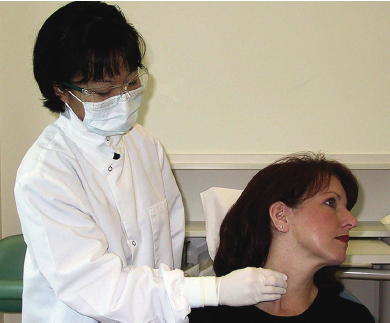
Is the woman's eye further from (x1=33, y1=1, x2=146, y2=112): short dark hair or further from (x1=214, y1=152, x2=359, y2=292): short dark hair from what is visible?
(x1=33, y1=1, x2=146, y2=112): short dark hair

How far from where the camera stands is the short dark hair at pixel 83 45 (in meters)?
1.14

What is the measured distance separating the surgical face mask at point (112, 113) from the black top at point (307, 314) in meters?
0.64

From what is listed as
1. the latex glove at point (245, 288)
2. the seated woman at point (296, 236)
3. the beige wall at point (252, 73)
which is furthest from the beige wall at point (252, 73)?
the latex glove at point (245, 288)

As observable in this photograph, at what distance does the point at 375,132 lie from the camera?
97.7 inches

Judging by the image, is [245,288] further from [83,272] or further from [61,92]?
[61,92]

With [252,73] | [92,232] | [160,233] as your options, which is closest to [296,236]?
[160,233]

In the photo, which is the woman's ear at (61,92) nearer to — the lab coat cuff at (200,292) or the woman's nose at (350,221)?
the lab coat cuff at (200,292)

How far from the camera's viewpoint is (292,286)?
1403 millimetres

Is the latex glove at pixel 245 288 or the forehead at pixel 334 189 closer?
the latex glove at pixel 245 288

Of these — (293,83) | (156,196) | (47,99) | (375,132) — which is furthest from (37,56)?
(375,132)

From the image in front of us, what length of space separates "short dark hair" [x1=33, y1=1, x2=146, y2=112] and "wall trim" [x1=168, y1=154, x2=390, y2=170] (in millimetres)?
1255

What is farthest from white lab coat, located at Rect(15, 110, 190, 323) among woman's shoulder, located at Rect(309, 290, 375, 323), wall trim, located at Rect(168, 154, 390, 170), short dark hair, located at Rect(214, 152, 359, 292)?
wall trim, located at Rect(168, 154, 390, 170)

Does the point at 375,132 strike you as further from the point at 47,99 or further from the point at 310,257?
the point at 47,99

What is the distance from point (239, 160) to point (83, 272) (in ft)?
4.83
